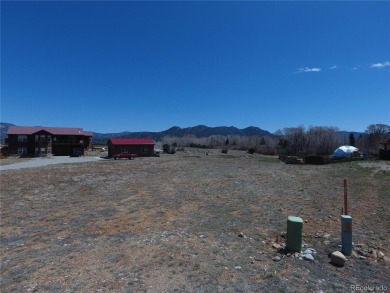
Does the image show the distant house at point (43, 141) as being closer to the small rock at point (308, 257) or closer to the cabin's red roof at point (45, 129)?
the cabin's red roof at point (45, 129)

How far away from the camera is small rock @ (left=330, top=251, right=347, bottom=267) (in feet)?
20.8

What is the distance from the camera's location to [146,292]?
512cm

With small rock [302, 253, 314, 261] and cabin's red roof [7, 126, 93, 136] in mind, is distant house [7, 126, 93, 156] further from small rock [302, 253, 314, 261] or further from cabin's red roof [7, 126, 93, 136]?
small rock [302, 253, 314, 261]

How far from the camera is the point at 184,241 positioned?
25.2 ft

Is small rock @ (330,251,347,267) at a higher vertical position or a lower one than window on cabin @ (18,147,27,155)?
lower

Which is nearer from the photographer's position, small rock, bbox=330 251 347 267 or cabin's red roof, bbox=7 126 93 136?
small rock, bbox=330 251 347 267

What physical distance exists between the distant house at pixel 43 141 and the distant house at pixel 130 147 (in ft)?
38.2

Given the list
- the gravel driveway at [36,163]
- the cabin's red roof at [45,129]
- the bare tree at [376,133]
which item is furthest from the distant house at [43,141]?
the bare tree at [376,133]

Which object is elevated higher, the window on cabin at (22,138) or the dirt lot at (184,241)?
the window on cabin at (22,138)

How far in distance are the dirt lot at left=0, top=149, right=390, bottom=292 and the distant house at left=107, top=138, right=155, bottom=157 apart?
4092 cm

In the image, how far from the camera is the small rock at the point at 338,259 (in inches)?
249

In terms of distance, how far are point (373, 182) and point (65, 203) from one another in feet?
62.2

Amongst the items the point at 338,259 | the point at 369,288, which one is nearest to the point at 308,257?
the point at 338,259

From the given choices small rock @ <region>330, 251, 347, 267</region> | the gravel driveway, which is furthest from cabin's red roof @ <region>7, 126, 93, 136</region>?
small rock @ <region>330, 251, 347, 267</region>
